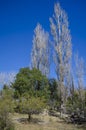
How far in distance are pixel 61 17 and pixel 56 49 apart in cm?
562

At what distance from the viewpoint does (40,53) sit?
1953 inches

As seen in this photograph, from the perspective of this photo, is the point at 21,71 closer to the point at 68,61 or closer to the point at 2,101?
the point at 68,61

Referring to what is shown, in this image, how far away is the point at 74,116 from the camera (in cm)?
3969

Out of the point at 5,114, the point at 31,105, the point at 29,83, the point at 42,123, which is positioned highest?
the point at 29,83

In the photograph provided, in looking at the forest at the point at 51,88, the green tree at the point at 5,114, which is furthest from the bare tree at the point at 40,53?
the green tree at the point at 5,114

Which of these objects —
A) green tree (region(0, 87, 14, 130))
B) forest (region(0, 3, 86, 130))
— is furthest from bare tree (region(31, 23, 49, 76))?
green tree (region(0, 87, 14, 130))

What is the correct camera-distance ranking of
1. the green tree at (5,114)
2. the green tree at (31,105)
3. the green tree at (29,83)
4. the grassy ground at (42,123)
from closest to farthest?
the green tree at (5,114) → the grassy ground at (42,123) → the green tree at (31,105) → the green tree at (29,83)

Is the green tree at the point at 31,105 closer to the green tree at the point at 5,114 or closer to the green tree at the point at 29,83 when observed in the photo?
the green tree at the point at 29,83

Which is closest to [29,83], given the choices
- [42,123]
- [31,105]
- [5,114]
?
[31,105]

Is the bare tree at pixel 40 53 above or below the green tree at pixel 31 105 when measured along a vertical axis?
above

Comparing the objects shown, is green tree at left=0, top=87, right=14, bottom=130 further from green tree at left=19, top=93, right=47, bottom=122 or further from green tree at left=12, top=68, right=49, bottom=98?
green tree at left=12, top=68, right=49, bottom=98

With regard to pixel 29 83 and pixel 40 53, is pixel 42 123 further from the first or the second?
pixel 40 53

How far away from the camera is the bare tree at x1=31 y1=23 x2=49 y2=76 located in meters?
48.7

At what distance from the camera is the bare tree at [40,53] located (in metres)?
48.7
